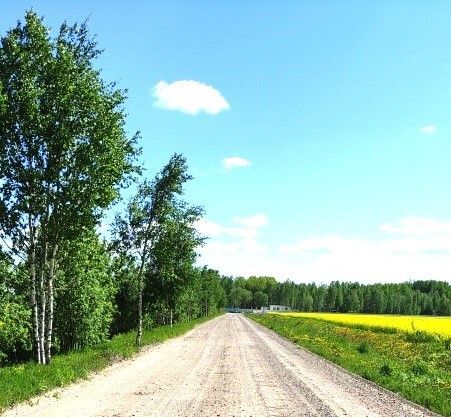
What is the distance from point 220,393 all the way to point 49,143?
38.1ft

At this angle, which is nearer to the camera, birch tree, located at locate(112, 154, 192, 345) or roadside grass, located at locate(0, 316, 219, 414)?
roadside grass, located at locate(0, 316, 219, 414)

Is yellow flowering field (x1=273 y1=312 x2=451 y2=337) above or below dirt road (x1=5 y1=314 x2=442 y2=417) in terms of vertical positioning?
below

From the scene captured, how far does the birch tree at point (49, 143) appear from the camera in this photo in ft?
62.8

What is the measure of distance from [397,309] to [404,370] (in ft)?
602

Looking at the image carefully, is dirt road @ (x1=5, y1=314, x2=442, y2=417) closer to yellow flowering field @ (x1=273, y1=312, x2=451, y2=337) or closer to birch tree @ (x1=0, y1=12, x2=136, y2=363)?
birch tree @ (x1=0, y1=12, x2=136, y2=363)

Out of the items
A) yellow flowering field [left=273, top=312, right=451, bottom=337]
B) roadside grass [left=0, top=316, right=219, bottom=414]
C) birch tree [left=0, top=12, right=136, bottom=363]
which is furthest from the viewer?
yellow flowering field [left=273, top=312, right=451, bottom=337]

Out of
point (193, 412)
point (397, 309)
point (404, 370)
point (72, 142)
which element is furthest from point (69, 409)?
point (397, 309)

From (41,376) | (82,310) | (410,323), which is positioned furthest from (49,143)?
(410,323)

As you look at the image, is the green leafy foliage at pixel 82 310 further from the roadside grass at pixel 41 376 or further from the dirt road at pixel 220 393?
the dirt road at pixel 220 393

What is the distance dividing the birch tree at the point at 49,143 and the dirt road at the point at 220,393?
534 centimetres

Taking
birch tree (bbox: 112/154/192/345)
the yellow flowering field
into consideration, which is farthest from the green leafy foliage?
the yellow flowering field

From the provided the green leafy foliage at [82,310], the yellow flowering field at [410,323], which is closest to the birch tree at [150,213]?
the green leafy foliage at [82,310]

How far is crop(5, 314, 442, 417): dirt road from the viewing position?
1193 cm

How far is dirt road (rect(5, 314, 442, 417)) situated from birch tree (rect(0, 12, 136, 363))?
17.5 feet
